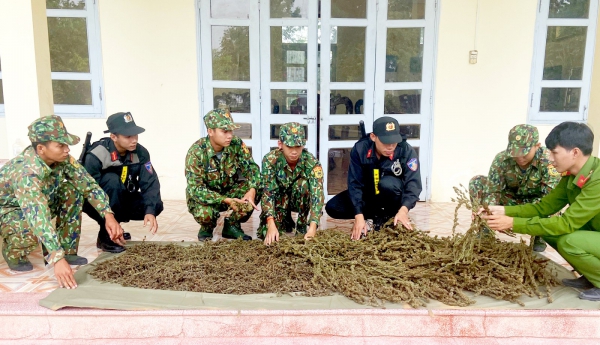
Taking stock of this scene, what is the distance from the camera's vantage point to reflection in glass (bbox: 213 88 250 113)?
5121 millimetres

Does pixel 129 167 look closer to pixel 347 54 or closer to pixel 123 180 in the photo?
pixel 123 180

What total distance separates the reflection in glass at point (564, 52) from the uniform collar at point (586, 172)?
313 cm

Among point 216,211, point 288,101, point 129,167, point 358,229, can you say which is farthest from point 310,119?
point 129,167

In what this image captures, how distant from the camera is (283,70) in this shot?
5102 millimetres

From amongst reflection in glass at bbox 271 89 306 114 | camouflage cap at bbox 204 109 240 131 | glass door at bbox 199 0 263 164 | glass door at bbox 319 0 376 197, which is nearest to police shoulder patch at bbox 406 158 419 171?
camouflage cap at bbox 204 109 240 131

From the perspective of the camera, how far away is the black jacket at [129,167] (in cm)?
336

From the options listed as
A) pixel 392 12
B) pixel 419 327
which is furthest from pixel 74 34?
pixel 419 327

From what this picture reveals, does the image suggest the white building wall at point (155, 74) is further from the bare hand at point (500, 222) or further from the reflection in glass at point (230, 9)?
the bare hand at point (500, 222)

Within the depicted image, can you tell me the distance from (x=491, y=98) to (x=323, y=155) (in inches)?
81.1

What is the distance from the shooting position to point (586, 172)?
7.93ft

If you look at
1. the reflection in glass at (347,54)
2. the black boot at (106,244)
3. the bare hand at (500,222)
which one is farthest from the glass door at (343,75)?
the bare hand at (500,222)

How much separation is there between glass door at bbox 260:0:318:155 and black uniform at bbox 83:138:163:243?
6.34 ft

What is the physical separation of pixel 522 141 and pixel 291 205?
1.84m

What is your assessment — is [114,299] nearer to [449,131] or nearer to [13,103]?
[13,103]
